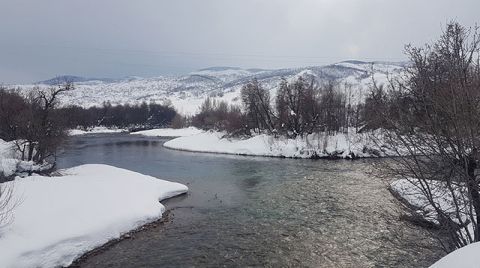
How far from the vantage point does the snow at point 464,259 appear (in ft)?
17.1

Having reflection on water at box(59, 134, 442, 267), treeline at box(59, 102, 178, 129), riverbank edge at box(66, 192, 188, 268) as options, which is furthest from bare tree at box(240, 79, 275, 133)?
treeline at box(59, 102, 178, 129)

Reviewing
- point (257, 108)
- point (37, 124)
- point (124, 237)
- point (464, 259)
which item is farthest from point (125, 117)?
point (464, 259)

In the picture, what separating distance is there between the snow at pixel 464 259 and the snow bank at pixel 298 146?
35.9m

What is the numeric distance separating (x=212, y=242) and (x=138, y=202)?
6.60 metres

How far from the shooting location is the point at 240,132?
2498 inches

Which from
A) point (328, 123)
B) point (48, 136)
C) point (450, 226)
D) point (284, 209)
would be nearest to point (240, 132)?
point (328, 123)

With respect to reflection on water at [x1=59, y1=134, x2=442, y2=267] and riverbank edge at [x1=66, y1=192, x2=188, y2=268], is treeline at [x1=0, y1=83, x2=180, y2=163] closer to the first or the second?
reflection on water at [x1=59, y1=134, x2=442, y2=267]

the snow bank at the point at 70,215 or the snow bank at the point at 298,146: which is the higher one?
the snow bank at the point at 298,146

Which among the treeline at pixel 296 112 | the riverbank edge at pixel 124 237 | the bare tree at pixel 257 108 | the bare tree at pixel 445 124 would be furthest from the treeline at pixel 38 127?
the bare tree at pixel 257 108

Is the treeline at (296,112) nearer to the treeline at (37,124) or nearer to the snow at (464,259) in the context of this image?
the treeline at (37,124)

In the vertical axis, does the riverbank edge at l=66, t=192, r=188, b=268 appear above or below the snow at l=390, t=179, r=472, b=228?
below

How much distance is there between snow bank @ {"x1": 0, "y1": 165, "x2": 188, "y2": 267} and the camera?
13.5 m

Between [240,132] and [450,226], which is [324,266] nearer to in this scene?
[450,226]

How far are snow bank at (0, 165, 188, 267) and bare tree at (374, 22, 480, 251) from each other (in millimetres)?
11998
